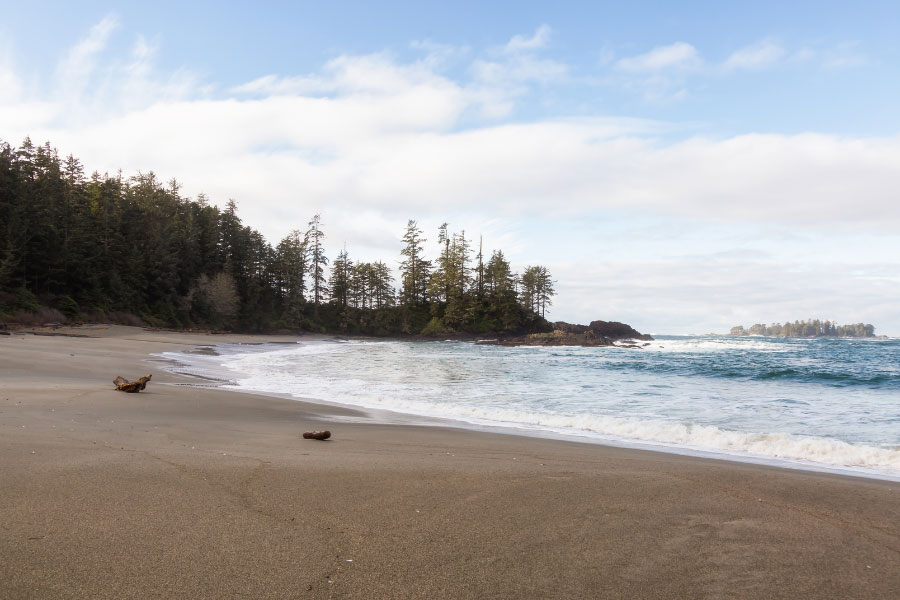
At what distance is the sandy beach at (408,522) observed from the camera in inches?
85.9

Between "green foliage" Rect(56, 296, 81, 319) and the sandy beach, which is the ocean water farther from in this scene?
"green foliage" Rect(56, 296, 81, 319)

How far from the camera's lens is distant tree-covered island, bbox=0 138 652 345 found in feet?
118

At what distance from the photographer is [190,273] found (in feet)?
180

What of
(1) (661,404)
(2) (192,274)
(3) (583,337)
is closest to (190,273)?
(2) (192,274)

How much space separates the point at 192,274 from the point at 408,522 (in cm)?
5961

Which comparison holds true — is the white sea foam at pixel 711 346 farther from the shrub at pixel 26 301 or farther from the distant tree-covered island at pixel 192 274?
the shrub at pixel 26 301

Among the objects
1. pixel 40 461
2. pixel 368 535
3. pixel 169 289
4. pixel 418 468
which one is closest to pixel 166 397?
pixel 40 461

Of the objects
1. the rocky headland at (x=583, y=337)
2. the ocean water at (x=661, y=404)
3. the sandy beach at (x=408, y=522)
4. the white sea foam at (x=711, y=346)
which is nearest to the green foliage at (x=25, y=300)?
the ocean water at (x=661, y=404)

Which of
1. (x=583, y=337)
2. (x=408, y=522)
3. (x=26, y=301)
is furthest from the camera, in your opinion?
(x=583, y=337)

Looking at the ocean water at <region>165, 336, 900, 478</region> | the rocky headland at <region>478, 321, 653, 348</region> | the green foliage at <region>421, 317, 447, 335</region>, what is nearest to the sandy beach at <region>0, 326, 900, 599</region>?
the ocean water at <region>165, 336, 900, 478</region>

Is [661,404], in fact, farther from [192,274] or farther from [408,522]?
[192,274]

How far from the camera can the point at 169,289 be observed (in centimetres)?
4900

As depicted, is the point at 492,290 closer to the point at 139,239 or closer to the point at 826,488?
the point at 139,239

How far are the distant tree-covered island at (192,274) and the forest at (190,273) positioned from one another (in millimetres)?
129
